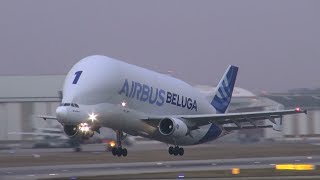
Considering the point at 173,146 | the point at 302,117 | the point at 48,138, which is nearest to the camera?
the point at 173,146

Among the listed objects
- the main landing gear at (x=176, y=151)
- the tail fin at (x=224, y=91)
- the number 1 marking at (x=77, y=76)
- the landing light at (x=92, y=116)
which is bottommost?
the landing light at (x=92, y=116)

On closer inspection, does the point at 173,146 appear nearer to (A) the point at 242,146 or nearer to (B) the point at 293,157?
(B) the point at 293,157

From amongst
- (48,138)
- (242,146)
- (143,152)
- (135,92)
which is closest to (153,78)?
(135,92)

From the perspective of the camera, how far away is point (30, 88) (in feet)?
433

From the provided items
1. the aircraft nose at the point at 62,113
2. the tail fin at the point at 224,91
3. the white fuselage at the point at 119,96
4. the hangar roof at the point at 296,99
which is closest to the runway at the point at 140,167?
the tail fin at the point at 224,91

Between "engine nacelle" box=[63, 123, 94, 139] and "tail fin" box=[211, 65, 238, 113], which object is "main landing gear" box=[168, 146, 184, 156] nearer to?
"tail fin" box=[211, 65, 238, 113]

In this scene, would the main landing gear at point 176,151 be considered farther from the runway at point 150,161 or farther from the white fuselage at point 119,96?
the runway at point 150,161

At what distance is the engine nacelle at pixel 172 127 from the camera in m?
51.1

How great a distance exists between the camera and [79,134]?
48.5 metres

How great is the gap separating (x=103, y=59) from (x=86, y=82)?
2586 millimetres

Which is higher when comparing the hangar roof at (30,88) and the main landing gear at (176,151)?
the hangar roof at (30,88)

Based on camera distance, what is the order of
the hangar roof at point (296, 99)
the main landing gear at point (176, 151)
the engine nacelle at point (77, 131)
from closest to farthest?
the engine nacelle at point (77, 131) → the main landing gear at point (176, 151) → the hangar roof at point (296, 99)

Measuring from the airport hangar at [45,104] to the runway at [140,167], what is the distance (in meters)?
41.5

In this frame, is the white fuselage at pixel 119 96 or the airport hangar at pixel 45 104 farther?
the airport hangar at pixel 45 104
